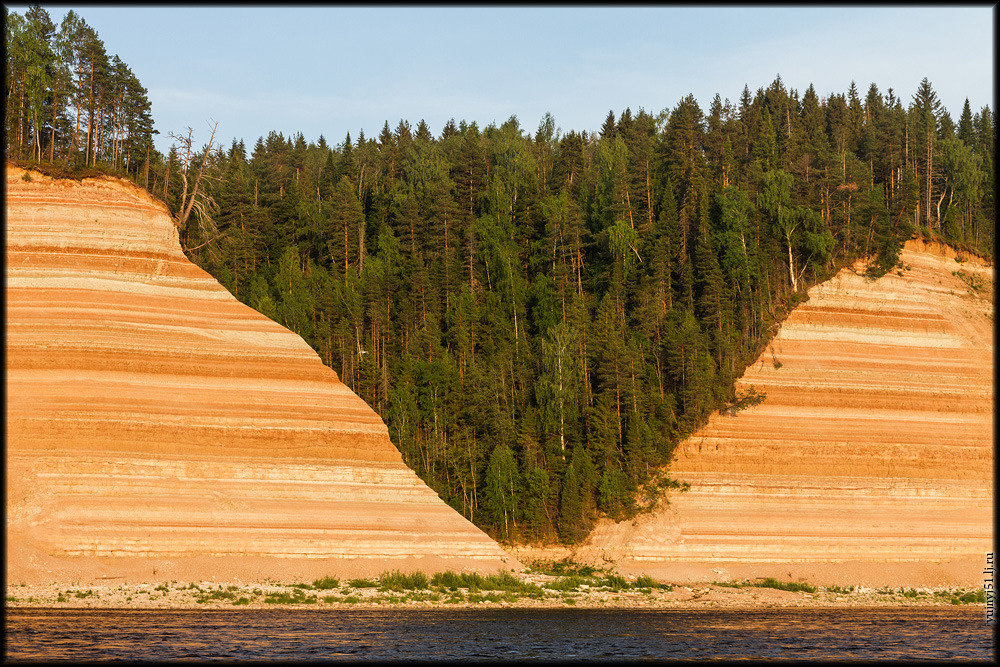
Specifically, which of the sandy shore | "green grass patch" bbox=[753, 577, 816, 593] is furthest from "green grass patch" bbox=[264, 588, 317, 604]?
"green grass patch" bbox=[753, 577, 816, 593]

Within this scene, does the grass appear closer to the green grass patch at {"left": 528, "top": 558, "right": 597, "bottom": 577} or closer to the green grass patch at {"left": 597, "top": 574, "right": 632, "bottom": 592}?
the green grass patch at {"left": 528, "top": 558, "right": 597, "bottom": 577}

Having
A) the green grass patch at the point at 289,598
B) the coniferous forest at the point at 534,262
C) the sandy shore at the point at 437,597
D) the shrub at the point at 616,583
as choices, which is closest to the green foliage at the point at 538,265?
the coniferous forest at the point at 534,262

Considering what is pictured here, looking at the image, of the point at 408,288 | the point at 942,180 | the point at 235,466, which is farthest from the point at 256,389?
the point at 942,180

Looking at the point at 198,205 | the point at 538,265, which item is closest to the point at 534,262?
the point at 538,265

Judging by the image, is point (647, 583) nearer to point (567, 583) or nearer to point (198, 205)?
point (567, 583)

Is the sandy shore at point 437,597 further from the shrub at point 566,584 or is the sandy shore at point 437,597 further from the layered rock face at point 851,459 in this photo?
the layered rock face at point 851,459
